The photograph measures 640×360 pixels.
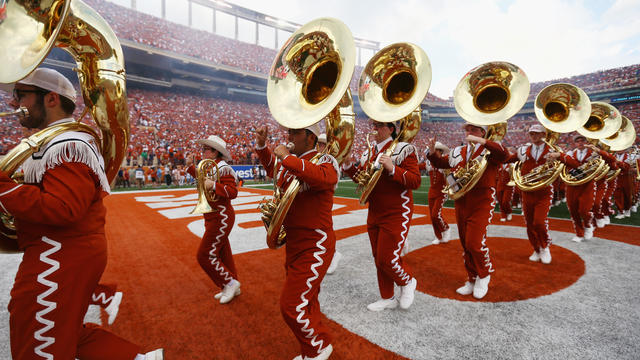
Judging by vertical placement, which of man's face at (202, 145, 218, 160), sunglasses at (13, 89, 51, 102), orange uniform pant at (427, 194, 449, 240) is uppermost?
sunglasses at (13, 89, 51, 102)

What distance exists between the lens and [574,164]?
5309 mm

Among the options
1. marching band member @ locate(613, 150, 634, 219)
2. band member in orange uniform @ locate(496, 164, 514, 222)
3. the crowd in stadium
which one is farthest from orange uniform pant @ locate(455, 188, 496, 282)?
the crowd in stadium

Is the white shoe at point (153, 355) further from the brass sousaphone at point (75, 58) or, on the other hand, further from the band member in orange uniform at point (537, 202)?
the band member in orange uniform at point (537, 202)

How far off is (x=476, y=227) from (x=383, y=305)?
1.53 meters

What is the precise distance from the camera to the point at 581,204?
20.3 ft

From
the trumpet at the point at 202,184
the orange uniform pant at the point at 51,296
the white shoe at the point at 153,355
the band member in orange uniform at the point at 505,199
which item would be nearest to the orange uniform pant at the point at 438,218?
the band member in orange uniform at the point at 505,199

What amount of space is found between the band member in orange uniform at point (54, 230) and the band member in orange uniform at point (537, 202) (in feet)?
16.8

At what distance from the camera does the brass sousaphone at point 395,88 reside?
3182 millimetres

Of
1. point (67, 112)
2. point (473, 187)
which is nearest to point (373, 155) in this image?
point (473, 187)

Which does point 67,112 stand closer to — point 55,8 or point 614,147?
point 55,8

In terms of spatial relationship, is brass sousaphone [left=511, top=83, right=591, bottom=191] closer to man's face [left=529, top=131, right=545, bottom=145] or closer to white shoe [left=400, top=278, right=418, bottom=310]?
man's face [left=529, top=131, right=545, bottom=145]

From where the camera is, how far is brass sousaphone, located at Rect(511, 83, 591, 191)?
487 cm

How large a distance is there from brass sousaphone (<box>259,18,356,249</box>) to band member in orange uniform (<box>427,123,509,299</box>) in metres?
1.92

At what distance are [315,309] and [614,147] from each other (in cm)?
915
